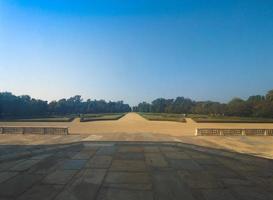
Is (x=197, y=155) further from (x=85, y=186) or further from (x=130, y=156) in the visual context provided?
(x=85, y=186)

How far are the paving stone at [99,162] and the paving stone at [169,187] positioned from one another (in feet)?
6.27

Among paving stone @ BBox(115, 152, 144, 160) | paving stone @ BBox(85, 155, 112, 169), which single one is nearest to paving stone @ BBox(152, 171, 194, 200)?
paving stone @ BBox(85, 155, 112, 169)

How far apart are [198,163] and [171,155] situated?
160cm

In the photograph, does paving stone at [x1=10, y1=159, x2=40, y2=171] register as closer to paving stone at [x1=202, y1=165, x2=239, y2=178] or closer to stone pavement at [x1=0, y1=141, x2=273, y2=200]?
stone pavement at [x1=0, y1=141, x2=273, y2=200]

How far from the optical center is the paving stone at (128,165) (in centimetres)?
891

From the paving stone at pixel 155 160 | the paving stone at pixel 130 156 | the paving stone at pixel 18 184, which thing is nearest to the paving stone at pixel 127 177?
the paving stone at pixel 155 160

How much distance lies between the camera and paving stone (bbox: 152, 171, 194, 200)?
6.49m

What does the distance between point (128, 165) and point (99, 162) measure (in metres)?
1.11

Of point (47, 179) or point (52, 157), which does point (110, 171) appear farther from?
point (52, 157)

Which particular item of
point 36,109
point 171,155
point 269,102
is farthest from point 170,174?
point 36,109

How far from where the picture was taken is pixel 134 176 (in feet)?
26.6

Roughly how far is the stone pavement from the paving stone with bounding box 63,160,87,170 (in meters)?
0.03

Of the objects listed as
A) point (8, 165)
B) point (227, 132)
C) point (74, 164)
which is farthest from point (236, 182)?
point (227, 132)

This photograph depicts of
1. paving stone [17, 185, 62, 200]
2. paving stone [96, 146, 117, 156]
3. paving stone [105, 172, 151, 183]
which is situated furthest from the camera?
paving stone [96, 146, 117, 156]
